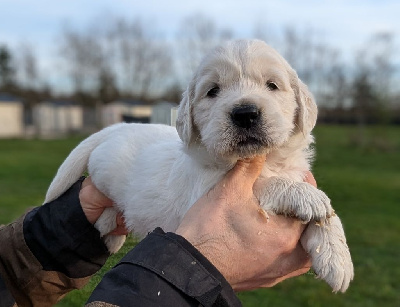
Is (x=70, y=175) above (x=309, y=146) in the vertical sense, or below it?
Result: below

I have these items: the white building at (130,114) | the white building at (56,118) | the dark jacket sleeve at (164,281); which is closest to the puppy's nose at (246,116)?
the dark jacket sleeve at (164,281)

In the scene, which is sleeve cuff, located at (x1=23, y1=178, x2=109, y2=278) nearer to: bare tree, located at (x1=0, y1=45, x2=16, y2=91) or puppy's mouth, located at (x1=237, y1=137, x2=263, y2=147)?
puppy's mouth, located at (x1=237, y1=137, x2=263, y2=147)

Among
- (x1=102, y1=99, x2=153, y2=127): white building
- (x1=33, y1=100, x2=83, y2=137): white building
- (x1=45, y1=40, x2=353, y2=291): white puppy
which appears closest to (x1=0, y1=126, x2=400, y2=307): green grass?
(x1=45, y1=40, x2=353, y2=291): white puppy

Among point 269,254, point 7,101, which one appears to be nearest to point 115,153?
point 269,254

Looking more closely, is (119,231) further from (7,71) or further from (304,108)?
(7,71)

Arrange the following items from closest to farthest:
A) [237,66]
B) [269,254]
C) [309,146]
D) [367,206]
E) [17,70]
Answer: [269,254] < [237,66] < [309,146] < [367,206] < [17,70]

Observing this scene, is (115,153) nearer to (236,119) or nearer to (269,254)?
(236,119)
